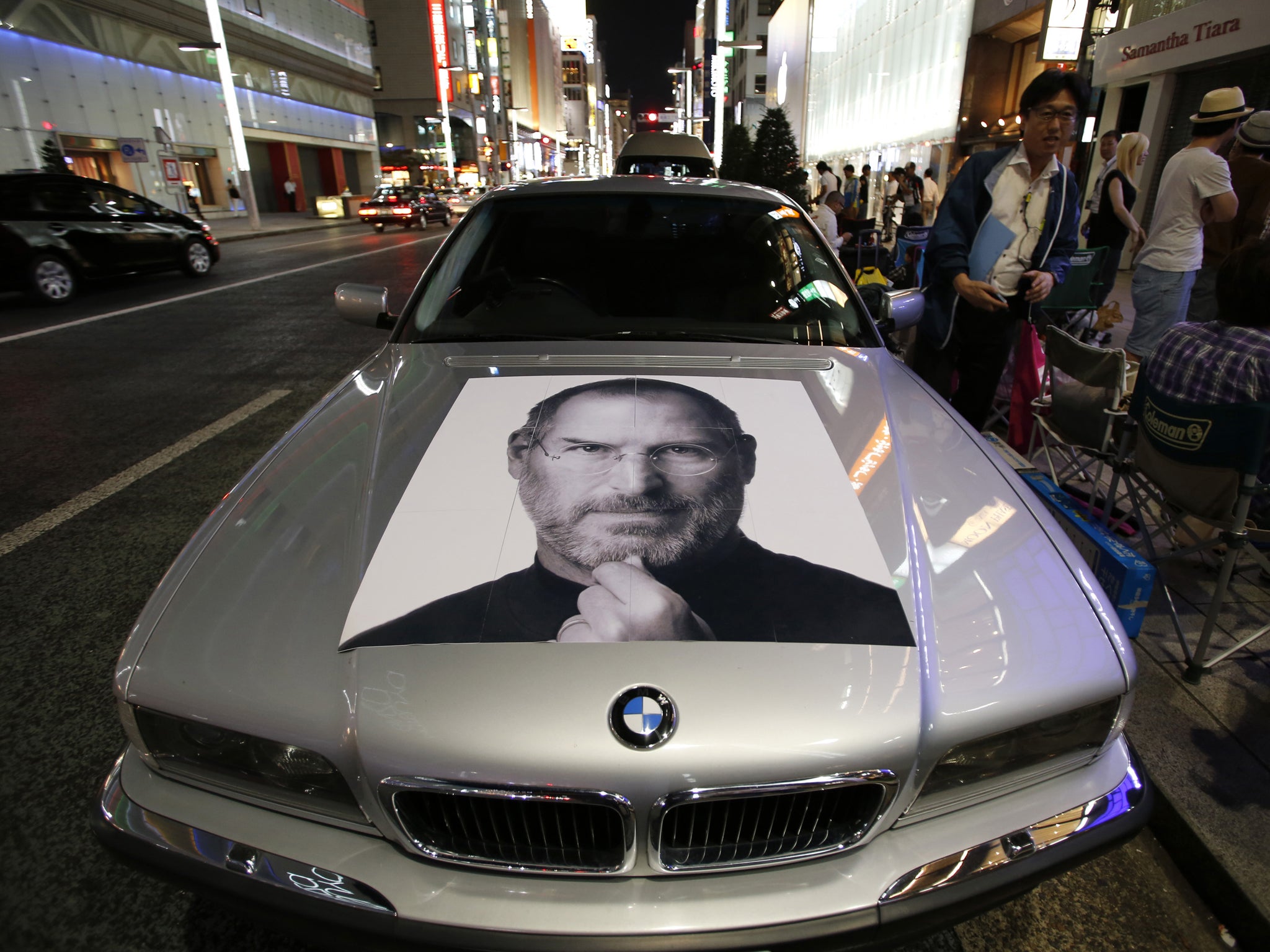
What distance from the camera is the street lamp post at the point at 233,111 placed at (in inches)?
834

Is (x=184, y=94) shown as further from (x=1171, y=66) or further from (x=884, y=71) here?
(x=1171, y=66)

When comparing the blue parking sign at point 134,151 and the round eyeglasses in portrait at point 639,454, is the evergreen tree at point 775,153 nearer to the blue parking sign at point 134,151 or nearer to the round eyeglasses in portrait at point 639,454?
the blue parking sign at point 134,151

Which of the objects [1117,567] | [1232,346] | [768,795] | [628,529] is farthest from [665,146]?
[768,795]

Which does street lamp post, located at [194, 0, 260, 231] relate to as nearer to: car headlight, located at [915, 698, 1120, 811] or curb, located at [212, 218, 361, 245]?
curb, located at [212, 218, 361, 245]

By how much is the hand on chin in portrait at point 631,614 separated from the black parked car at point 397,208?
24.5 m

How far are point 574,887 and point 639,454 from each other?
0.86 meters

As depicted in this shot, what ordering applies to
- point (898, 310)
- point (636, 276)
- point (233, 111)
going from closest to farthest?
point (636, 276) < point (898, 310) < point (233, 111)

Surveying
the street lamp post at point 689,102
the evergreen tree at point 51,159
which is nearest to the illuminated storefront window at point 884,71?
the evergreen tree at point 51,159

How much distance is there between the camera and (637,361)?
6.79 feet

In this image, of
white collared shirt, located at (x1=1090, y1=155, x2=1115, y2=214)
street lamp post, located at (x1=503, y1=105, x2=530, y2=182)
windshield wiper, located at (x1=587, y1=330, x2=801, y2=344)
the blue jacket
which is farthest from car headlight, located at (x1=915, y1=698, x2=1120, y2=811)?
street lamp post, located at (x1=503, y1=105, x2=530, y2=182)

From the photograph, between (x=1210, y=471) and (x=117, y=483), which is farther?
(x=117, y=483)

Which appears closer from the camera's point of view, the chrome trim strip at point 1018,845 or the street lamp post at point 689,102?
the chrome trim strip at point 1018,845

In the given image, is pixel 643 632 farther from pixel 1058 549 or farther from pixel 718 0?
pixel 718 0

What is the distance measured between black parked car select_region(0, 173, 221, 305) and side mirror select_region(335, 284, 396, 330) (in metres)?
8.57
